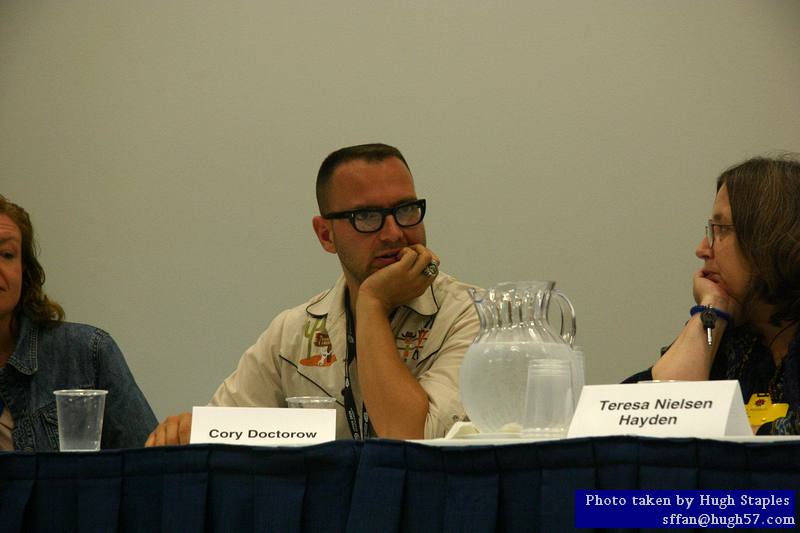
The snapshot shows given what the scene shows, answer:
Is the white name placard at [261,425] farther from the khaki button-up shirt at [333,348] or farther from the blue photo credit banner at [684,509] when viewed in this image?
the khaki button-up shirt at [333,348]

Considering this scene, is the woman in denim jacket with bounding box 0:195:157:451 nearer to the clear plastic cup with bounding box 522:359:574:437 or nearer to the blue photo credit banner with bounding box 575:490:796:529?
the clear plastic cup with bounding box 522:359:574:437

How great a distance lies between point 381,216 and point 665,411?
115 centimetres

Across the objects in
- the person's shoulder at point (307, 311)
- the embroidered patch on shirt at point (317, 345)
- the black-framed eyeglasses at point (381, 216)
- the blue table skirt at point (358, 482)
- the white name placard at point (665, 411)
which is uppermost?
the black-framed eyeglasses at point (381, 216)

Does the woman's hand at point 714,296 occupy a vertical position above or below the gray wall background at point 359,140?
below

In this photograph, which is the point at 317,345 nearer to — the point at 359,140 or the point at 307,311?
the point at 307,311

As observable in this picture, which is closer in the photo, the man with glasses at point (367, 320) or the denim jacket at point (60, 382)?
the man with glasses at point (367, 320)

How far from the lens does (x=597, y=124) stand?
111 inches

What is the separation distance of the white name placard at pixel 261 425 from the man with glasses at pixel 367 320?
1.95 ft

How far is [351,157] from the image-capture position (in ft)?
7.45

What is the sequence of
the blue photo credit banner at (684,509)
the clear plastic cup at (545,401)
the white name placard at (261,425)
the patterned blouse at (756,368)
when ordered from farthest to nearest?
the patterned blouse at (756,368), the white name placard at (261,425), the clear plastic cup at (545,401), the blue photo credit banner at (684,509)

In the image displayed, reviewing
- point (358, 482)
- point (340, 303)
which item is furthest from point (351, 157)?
point (358, 482)

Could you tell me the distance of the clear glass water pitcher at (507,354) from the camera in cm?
125

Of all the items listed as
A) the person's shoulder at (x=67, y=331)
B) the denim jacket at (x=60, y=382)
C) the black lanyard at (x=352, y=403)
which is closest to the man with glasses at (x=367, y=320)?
the black lanyard at (x=352, y=403)

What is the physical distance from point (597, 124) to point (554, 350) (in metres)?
1.68
